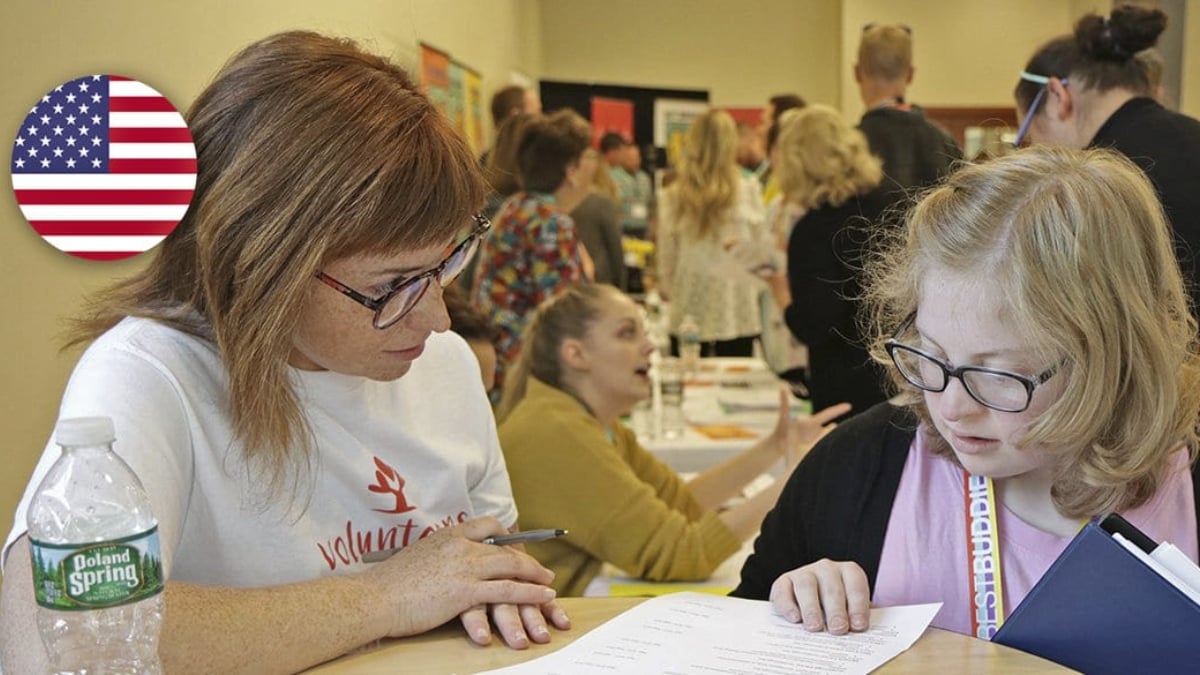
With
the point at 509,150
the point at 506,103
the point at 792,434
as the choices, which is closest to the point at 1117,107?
the point at 792,434

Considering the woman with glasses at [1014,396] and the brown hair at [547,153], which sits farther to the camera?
the brown hair at [547,153]

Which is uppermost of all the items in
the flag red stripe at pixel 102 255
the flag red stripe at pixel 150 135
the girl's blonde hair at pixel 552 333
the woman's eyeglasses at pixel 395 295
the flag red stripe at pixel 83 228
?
the flag red stripe at pixel 150 135

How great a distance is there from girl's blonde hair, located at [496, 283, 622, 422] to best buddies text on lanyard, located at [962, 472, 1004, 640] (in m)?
1.38

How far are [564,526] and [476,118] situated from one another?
176 inches

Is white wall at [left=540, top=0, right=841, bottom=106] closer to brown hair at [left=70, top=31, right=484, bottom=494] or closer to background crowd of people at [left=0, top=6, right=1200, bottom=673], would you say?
background crowd of people at [left=0, top=6, right=1200, bottom=673]

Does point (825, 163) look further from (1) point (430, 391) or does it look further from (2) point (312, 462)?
(2) point (312, 462)

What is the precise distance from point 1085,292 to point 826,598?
0.43 m

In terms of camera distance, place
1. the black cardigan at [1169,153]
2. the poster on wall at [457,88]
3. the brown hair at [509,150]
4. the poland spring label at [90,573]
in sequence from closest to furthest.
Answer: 1. the poland spring label at [90,573]
2. the black cardigan at [1169,153]
3. the brown hair at [509,150]
4. the poster on wall at [457,88]

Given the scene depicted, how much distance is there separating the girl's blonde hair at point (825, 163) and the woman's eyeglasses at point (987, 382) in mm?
2503

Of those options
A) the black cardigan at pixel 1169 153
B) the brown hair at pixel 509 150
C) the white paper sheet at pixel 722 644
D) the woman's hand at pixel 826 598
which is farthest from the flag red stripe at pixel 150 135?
the brown hair at pixel 509 150

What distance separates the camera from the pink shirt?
1392 mm

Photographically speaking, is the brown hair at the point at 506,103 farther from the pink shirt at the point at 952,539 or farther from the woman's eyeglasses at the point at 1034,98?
the pink shirt at the point at 952,539

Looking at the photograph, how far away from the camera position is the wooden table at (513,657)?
3.75 feet

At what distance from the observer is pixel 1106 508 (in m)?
1.35
